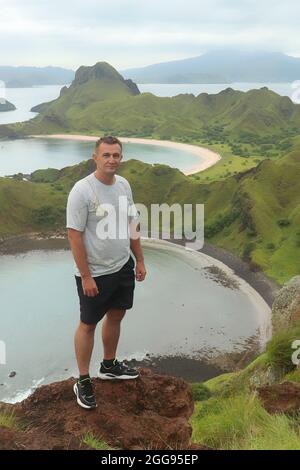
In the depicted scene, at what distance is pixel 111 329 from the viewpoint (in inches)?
341

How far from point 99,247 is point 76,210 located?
2.50 feet

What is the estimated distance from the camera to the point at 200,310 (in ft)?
192

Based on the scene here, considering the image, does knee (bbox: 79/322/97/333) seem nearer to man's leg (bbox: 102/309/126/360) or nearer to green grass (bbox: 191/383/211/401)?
man's leg (bbox: 102/309/126/360)

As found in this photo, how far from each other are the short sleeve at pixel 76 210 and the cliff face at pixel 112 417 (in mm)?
3197

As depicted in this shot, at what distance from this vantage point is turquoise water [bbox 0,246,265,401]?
150 feet

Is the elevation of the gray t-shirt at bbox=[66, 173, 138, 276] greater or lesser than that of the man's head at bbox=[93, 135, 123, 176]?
lesser

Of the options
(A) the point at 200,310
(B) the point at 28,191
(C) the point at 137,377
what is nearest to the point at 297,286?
(A) the point at 200,310

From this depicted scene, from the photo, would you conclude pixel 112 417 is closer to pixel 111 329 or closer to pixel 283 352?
pixel 111 329

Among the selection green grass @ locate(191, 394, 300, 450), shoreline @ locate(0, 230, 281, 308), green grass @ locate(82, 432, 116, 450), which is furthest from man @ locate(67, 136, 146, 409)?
shoreline @ locate(0, 230, 281, 308)

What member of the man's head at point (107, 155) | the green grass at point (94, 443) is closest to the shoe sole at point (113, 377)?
the green grass at point (94, 443)

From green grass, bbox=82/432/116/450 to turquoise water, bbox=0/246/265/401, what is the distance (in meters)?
35.8

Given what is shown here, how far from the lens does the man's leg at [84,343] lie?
315 inches

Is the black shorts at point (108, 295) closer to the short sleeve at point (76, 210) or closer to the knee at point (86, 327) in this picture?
the knee at point (86, 327)
